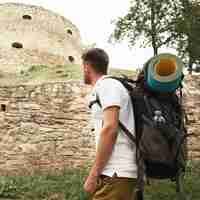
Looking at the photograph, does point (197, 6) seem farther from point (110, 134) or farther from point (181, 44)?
point (110, 134)

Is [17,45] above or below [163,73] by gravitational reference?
above

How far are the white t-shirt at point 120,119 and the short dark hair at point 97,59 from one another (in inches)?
3.7

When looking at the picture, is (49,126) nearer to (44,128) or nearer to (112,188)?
(44,128)

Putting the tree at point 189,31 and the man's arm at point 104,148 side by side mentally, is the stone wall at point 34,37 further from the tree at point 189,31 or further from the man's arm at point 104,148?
the man's arm at point 104,148

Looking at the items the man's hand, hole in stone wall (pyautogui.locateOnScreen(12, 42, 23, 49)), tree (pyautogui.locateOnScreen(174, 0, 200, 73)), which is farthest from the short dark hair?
hole in stone wall (pyautogui.locateOnScreen(12, 42, 23, 49))

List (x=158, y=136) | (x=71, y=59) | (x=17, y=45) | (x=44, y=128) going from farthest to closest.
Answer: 1. (x=71, y=59)
2. (x=17, y=45)
3. (x=44, y=128)
4. (x=158, y=136)

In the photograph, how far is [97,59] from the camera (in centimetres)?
259

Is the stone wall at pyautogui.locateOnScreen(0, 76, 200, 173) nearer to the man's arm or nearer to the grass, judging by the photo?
the grass

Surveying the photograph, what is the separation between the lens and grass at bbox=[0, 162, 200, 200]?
20.0ft

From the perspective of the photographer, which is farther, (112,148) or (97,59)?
(97,59)

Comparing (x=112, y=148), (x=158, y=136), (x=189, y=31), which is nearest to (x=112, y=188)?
(x=112, y=148)

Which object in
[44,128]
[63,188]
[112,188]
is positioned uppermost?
[112,188]

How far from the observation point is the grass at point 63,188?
6109 mm

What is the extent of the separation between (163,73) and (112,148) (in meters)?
0.53
